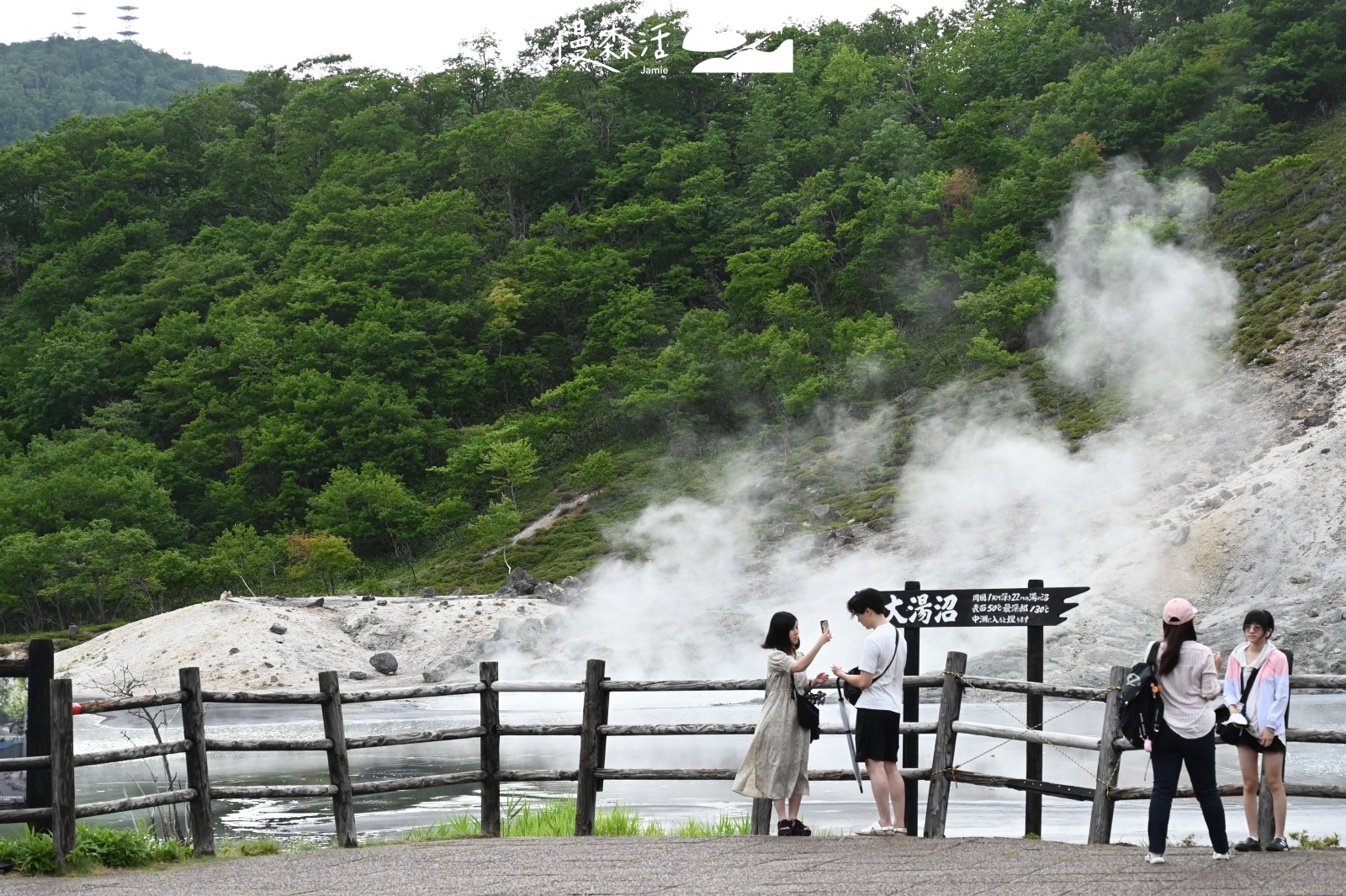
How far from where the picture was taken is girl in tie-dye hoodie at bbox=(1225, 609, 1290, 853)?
7.67m

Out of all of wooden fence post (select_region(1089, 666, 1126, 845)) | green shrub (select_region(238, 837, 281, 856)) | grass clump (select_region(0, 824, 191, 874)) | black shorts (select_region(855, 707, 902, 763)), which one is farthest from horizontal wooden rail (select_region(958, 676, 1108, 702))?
grass clump (select_region(0, 824, 191, 874))

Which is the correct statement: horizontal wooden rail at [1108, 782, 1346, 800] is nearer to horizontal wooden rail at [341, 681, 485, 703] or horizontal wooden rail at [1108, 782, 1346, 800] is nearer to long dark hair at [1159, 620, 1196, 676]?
long dark hair at [1159, 620, 1196, 676]

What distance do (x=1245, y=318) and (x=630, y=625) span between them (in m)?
20.8

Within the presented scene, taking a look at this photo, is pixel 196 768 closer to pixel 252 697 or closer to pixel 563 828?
pixel 252 697

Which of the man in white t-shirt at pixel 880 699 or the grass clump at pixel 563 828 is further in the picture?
the grass clump at pixel 563 828

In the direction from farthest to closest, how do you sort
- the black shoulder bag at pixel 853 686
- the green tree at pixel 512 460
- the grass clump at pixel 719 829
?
the green tree at pixel 512 460 → the grass clump at pixel 719 829 → the black shoulder bag at pixel 853 686

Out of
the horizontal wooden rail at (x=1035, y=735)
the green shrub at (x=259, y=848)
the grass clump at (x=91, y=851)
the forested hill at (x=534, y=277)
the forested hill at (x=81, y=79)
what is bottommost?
the green shrub at (x=259, y=848)

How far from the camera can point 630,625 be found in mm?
31656

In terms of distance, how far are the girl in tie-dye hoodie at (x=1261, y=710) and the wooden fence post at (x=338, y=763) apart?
19.4 ft

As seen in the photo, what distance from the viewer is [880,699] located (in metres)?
8.59

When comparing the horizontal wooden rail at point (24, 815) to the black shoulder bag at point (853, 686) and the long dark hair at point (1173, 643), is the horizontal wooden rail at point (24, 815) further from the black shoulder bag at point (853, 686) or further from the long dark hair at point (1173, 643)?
the long dark hair at point (1173, 643)

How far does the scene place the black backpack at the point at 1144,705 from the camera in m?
7.28

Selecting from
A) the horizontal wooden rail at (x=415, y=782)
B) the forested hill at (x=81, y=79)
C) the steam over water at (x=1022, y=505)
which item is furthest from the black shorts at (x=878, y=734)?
the forested hill at (x=81, y=79)

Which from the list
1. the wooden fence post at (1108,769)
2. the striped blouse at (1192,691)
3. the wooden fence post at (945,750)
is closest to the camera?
the striped blouse at (1192,691)
